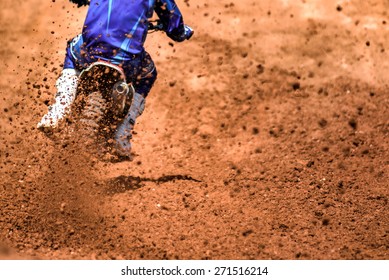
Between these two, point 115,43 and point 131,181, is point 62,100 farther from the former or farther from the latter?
point 131,181

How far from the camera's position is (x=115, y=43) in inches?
151

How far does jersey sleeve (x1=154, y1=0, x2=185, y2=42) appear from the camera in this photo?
409 cm

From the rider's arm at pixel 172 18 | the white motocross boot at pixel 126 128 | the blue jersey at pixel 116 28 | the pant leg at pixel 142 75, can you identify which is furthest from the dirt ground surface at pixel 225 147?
the rider's arm at pixel 172 18

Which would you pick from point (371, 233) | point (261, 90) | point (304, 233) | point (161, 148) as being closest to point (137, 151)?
point (161, 148)

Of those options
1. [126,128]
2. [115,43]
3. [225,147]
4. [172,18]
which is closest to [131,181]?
[126,128]

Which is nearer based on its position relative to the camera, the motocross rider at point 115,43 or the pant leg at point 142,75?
the motocross rider at point 115,43

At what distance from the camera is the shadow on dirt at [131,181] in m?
4.36

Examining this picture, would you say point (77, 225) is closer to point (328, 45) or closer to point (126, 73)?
point (126, 73)

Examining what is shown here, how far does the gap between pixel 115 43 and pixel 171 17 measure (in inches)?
21.0

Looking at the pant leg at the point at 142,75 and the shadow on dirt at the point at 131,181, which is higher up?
the pant leg at the point at 142,75

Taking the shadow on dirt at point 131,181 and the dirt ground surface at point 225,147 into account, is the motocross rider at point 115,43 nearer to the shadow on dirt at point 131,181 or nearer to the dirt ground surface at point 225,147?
the shadow on dirt at point 131,181

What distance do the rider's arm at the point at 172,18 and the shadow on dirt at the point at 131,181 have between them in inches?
43.8

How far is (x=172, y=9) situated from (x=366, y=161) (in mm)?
2094

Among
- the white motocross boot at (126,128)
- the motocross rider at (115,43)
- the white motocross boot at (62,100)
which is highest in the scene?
the motocross rider at (115,43)
